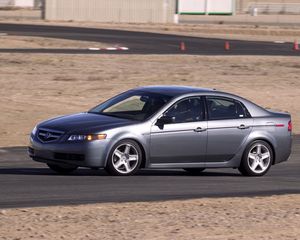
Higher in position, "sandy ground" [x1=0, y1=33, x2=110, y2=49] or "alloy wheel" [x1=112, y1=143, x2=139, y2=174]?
"alloy wheel" [x1=112, y1=143, x2=139, y2=174]

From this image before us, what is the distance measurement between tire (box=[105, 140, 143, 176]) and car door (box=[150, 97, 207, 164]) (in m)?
0.27

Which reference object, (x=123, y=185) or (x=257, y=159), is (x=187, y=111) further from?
(x=123, y=185)

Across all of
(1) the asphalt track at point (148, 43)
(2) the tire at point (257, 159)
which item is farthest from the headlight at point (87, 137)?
(1) the asphalt track at point (148, 43)

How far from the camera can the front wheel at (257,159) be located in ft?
55.1

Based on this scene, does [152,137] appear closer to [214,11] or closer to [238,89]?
Answer: [238,89]

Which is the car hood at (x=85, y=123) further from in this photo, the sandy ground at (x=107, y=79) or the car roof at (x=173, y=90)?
the sandy ground at (x=107, y=79)

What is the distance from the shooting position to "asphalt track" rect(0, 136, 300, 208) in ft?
44.9

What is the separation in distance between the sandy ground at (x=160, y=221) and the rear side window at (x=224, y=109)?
3437 millimetres

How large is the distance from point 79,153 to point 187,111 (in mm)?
2020

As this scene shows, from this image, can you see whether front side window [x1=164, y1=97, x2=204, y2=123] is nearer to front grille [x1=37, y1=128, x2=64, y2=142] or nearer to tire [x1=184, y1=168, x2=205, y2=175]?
tire [x1=184, y1=168, x2=205, y2=175]

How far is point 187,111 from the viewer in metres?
16.5

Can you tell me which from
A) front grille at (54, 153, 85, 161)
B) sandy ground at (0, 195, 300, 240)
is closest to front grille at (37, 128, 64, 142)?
front grille at (54, 153, 85, 161)

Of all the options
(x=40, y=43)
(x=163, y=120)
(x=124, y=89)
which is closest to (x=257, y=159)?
(x=163, y=120)

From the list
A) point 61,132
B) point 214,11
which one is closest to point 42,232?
point 61,132
